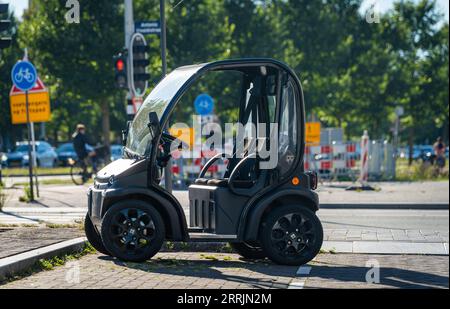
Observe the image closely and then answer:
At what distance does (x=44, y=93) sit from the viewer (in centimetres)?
2155

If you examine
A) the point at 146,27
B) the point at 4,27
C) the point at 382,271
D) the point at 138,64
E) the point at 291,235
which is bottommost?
the point at 382,271

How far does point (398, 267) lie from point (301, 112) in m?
1.80

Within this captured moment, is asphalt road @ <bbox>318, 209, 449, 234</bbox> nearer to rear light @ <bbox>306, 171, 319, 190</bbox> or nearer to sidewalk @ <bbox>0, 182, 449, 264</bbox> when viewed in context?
sidewalk @ <bbox>0, 182, 449, 264</bbox>

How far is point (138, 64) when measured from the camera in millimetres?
18516

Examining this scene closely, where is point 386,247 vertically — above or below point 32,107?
below

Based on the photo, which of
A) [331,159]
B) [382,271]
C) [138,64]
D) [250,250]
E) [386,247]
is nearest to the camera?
[382,271]

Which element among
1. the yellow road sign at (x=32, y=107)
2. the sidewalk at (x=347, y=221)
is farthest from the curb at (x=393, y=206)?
the yellow road sign at (x=32, y=107)

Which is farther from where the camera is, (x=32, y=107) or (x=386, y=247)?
(x=32, y=107)

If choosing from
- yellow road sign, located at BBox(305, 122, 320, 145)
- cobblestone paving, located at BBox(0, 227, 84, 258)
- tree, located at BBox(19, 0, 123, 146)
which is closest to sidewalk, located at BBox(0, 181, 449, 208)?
yellow road sign, located at BBox(305, 122, 320, 145)

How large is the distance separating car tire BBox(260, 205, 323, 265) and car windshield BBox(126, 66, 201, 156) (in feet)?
4.87

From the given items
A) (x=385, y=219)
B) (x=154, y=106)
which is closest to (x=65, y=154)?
(x=385, y=219)

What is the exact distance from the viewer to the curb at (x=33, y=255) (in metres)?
8.16

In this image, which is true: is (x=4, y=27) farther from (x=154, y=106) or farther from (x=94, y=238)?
(x=94, y=238)

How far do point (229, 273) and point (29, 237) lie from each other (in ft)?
9.52
